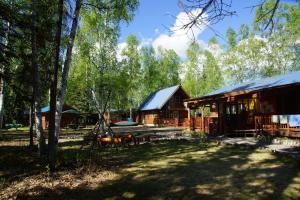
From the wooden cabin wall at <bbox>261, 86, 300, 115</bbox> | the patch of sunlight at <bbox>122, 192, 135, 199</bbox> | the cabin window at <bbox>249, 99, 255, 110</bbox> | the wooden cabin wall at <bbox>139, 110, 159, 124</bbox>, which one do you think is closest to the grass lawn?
the patch of sunlight at <bbox>122, 192, 135, 199</bbox>

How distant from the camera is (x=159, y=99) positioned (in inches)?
1870

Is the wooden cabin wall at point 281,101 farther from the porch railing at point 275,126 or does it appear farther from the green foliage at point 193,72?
the green foliage at point 193,72

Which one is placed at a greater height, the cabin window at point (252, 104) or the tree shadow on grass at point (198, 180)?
the cabin window at point (252, 104)

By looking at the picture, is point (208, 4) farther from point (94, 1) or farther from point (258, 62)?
point (258, 62)

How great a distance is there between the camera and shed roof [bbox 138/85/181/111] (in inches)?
1781

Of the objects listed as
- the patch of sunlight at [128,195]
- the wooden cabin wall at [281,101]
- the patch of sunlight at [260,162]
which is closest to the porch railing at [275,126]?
the wooden cabin wall at [281,101]

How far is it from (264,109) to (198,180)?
44.9 feet

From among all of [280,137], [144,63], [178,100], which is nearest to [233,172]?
[280,137]

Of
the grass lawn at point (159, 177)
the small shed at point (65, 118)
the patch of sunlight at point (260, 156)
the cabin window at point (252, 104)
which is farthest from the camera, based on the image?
the small shed at point (65, 118)

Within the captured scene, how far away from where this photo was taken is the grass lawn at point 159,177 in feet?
23.8

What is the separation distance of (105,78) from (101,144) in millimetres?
16910

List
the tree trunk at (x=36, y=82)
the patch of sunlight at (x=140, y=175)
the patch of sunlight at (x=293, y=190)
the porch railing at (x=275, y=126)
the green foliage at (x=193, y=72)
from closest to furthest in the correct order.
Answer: the patch of sunlight at (x=293, y=190), the patch of sunlight at (x=140, y=175), the tree trunk at (x=36, y=82), the porch railing at (x=275, y=126), the green foliage at (x=193, y=72)

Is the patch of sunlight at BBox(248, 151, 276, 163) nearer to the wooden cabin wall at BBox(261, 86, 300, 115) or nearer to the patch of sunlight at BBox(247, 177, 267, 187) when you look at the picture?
the patch of sunlight at BBox(247, 177, 267, 187)

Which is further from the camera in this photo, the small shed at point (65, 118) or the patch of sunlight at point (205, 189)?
the small shed at point (65, 118)
